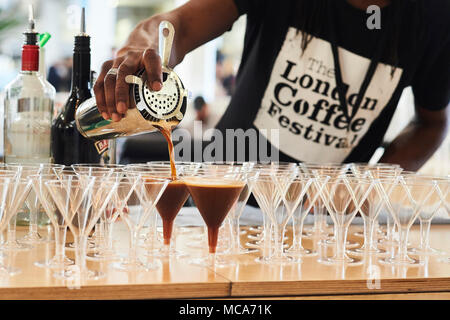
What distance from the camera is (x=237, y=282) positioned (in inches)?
46.0

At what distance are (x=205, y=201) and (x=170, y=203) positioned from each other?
122 millimetres

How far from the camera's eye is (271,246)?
1514 millimetres

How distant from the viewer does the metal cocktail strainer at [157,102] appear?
1380 millimetres

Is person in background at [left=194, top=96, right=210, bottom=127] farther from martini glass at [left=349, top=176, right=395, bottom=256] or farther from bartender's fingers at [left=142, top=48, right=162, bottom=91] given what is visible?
bartender's fingers at [left=142, top=48, right=162, bottom=91]

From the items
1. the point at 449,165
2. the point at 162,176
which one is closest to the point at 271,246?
the point at 162,176

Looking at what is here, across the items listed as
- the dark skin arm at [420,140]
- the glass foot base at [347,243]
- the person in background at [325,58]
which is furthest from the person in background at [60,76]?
the glass foot base at [347,243]

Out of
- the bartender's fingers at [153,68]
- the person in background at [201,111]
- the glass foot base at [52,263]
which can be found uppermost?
the person in background at [201,111]

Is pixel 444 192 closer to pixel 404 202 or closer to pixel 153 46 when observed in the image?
pixel 404 202

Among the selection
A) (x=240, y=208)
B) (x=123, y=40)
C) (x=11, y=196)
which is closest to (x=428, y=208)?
(x=240, y=208)

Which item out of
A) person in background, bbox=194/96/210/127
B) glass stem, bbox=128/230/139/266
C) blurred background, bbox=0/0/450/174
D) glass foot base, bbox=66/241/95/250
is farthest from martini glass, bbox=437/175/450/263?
blurred background, bbox=0/0/450/174

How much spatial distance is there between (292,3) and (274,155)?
0.59m

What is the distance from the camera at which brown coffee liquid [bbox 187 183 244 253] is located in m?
1.41

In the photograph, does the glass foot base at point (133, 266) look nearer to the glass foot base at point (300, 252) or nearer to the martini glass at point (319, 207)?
the glass foot base at point (300, 252)

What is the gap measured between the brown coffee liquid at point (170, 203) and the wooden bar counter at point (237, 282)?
11cm
